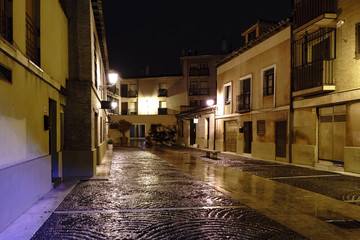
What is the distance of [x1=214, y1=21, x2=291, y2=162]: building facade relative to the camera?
16.3 metres

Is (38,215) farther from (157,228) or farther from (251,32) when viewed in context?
(251,32)

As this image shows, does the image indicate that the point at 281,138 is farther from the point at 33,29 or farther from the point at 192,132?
the point at 192,132

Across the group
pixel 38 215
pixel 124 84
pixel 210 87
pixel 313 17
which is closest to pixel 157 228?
pixel 38 215

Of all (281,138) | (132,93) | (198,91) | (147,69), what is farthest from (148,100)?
(281,138)

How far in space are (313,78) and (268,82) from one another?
469 cm

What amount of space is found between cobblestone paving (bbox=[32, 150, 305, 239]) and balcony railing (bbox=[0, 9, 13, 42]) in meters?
3.70

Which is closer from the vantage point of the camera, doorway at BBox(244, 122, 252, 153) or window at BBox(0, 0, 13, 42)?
window at BBox(0, 0, 13, 42)

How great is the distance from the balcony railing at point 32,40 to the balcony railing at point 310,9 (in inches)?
466

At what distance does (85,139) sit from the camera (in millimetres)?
10508

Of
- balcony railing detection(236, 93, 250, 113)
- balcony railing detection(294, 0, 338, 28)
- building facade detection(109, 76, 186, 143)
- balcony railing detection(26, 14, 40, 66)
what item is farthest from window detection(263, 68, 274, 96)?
building facade detection(109, 76, 186, 143)

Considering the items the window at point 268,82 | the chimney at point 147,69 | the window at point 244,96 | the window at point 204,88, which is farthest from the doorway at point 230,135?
the chimney at point 147,69

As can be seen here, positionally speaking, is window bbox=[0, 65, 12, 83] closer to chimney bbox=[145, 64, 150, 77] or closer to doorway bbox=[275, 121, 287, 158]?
doorway bbox=[275, 121, 287, 158]

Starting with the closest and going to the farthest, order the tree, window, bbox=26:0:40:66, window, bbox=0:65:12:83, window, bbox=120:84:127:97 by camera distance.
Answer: window, bbox=0:65:12:83, window, bbox=26:0:40:66, the tree, window, bbox=120:84:127:97

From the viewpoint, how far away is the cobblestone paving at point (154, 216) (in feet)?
15.9
